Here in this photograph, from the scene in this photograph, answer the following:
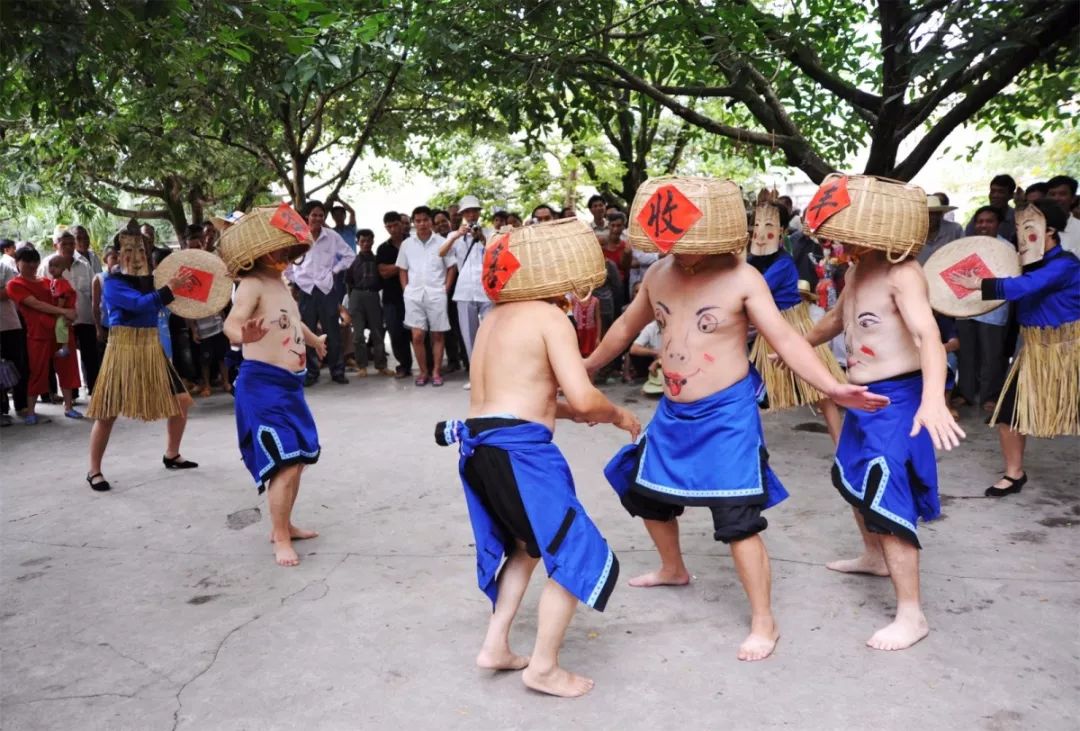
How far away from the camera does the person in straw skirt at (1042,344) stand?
494 centimetres

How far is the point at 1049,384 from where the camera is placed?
5000 millimetres

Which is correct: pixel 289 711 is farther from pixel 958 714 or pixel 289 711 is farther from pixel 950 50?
pixel 950 50

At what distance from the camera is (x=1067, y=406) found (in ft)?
16.3

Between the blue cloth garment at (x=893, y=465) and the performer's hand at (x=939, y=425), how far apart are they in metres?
0.21

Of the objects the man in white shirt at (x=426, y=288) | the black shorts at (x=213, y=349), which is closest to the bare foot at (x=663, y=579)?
the man in white shirt at (x=426, y=288)

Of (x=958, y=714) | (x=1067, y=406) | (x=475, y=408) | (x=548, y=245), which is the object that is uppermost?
(x=548, y=245)

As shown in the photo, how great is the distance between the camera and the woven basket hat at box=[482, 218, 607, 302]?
10.0 feet

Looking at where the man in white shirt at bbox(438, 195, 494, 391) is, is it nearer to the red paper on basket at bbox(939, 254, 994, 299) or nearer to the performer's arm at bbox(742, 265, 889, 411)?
the red paper on basket at bbox(939, 254, 994, 299)

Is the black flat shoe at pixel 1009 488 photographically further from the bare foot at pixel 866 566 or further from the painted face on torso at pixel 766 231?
the painted face on torso at pixel 766 231

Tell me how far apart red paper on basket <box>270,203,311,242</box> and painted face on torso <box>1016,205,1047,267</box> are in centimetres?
386

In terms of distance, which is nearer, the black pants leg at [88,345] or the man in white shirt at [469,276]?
the man in white shirt at [469,276]

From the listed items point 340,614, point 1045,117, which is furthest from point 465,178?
point 340,614

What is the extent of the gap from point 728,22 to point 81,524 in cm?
500

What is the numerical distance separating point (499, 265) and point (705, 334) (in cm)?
83
